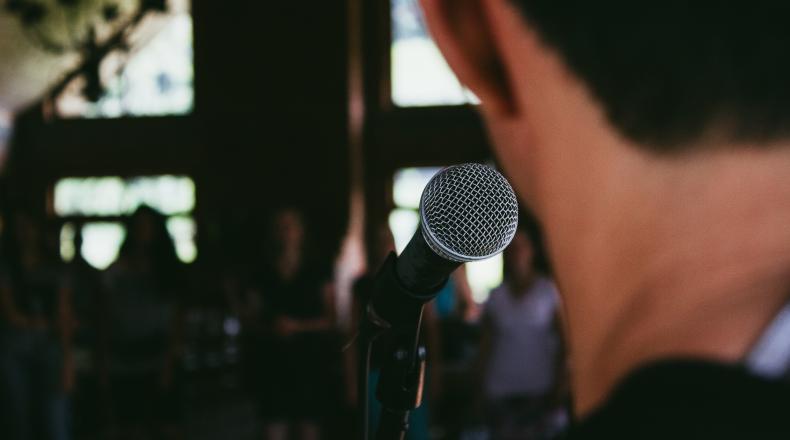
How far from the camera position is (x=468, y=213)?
2.37ft

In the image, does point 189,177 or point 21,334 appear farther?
point 189,177

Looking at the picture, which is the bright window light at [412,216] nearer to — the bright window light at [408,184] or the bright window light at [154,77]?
the bright window light at [408,184]

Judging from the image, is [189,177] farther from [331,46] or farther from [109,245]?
[331,46]

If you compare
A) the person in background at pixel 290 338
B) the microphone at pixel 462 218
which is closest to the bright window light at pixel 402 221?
the person in background at pixel 290 338

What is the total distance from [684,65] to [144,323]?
4331 mm

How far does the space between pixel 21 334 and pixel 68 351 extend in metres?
0.25

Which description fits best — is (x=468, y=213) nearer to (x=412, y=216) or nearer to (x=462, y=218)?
(x=462, y=218)

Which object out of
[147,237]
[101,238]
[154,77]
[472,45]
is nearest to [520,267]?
[147,237]

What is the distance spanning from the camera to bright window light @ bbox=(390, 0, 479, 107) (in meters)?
10.9

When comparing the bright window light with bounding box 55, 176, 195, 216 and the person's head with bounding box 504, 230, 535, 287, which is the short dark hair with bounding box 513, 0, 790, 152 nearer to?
the person's head with bounding box 504, 230, 535, 287

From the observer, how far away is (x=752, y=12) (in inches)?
15.0

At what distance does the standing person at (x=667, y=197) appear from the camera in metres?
0.36

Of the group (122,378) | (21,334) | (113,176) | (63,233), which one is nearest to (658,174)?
(21,334)

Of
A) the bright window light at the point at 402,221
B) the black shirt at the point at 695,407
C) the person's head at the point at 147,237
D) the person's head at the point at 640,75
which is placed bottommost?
the bright window light at the point at 402,221
